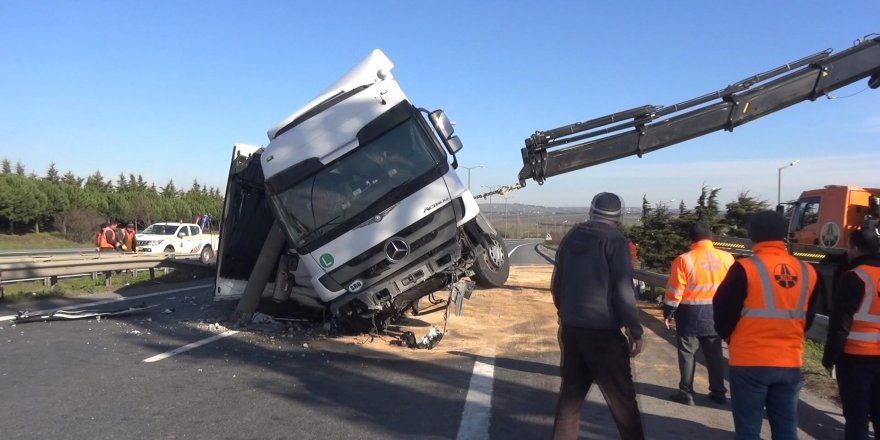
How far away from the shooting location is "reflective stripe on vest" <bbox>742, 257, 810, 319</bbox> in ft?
12.9

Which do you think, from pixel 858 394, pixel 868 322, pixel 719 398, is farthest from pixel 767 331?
pixel 719 398

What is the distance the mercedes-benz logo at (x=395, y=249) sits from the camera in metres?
8.02

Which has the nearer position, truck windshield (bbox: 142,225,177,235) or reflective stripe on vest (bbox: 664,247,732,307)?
reflective stripe on vest (bbox: 664,247,732,307)

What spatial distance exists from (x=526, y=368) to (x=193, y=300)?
27.7 ft

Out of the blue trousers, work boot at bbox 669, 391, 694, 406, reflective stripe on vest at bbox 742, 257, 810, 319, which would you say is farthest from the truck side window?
the blue trousers

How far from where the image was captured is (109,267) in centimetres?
1688

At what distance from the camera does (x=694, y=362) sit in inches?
246

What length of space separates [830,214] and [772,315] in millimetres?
15562

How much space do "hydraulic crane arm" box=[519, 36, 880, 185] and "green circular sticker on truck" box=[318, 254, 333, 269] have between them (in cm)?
534

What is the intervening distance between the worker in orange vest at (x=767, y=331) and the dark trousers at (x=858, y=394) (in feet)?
2.49

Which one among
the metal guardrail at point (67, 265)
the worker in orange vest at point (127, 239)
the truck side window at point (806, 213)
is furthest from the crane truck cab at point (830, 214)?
the worker in orange vest at point (127, 239)

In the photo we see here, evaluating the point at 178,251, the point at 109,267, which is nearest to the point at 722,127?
the point at 109,267

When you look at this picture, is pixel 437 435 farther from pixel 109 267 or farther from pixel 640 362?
pixel 109 267

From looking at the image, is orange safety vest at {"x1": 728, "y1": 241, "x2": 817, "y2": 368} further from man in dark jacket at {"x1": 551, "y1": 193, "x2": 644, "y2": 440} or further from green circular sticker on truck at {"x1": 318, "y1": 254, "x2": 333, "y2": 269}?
green circular sticker on truck at {"x1": 318, "y1": 254, "x2": 333, "y2": 269}
